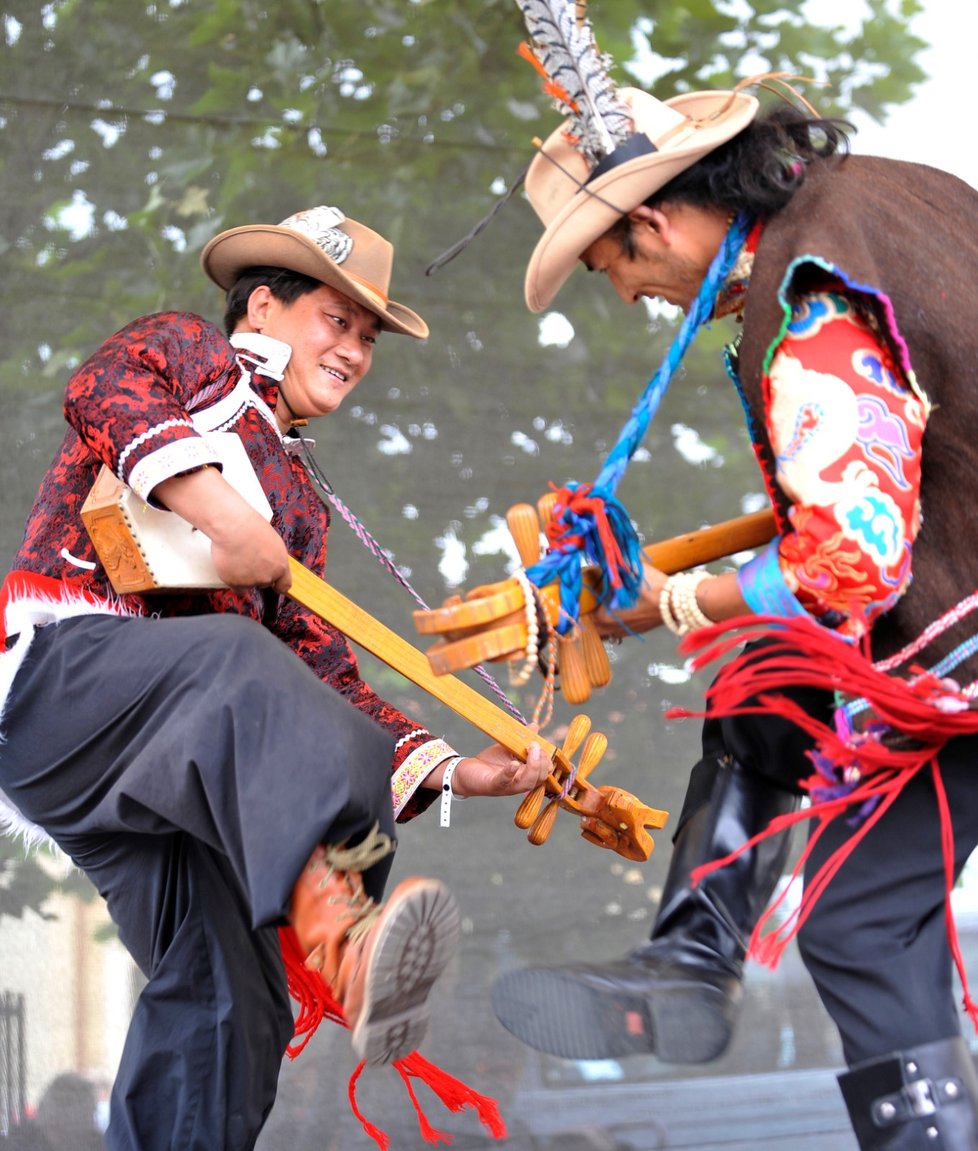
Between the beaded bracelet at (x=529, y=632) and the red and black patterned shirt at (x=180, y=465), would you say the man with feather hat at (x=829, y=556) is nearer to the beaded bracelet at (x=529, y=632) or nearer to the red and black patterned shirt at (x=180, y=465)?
the beaded bracelet at (x=529, y=632)

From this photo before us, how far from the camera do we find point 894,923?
5.11 ft

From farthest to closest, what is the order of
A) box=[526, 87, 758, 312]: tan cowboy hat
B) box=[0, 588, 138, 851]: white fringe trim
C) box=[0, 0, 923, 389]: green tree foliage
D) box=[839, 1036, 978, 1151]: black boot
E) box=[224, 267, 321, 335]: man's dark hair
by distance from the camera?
box=[0, 0, 923, 389]: green tree foliage < box=[224, 267, 321, 335]: man's dark hair < box=[0, 588, 138, 851]: white fringe trim < box=[526, 87, 758, 312]: tan cowboy hat < box=[839, 1036, 978, 1151]: black boot

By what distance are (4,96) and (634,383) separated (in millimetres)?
1681

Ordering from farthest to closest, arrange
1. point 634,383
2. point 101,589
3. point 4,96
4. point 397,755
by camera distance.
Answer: point 634,383, point 4,96, point 397,755, point 101,589

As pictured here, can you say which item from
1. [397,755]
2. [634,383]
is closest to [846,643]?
[397,755]

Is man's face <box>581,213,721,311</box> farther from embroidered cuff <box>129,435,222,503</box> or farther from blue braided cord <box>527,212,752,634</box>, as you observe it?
embroidered cuff <box>129,435,222,503</box>

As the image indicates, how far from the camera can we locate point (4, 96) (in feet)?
11.1

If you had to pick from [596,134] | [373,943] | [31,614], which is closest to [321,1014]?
[373,943]

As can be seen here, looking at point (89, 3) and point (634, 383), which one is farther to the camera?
point (634, 383)

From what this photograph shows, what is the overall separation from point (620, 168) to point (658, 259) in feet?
0.40

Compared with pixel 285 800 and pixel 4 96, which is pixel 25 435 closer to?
pixel 4 96

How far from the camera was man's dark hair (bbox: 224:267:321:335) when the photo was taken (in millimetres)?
2322

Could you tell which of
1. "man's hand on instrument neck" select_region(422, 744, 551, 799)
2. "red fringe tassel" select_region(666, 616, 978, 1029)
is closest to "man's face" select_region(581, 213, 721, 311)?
"red fringe tassel" select_region(666, 616, 978, 1029)

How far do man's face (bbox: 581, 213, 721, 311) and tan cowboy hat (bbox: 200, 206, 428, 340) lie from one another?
59 centimetres
